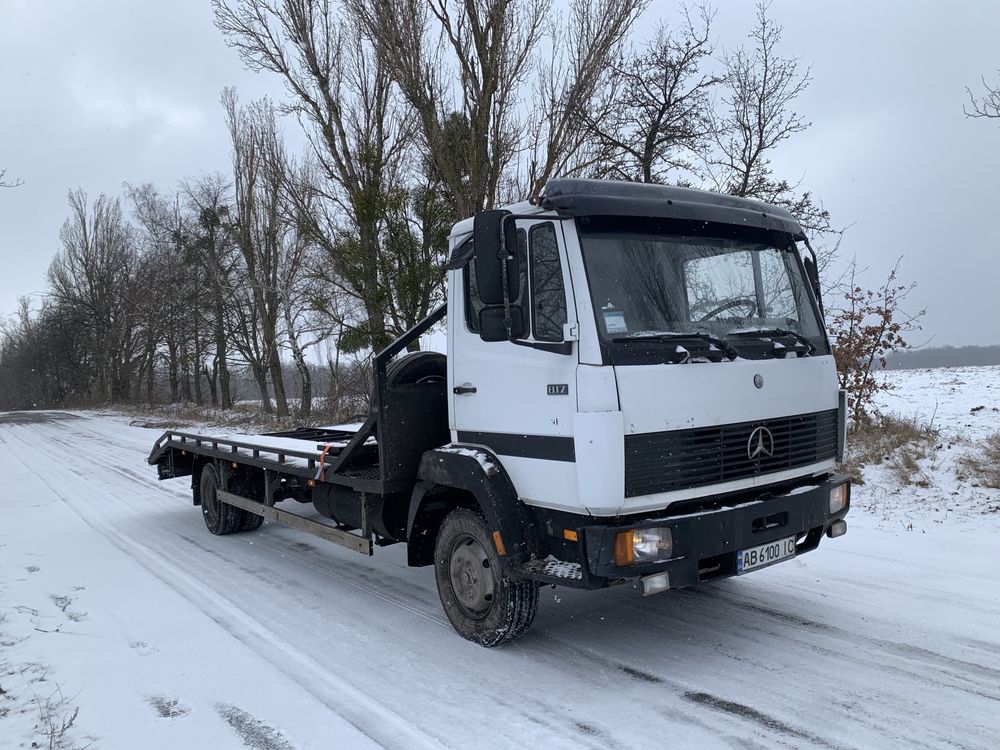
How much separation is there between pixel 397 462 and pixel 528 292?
5.87 ft

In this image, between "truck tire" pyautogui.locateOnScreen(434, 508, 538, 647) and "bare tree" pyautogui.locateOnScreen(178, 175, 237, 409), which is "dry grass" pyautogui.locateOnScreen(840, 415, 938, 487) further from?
"bare tree" pyautogui.locateOnScreen(178, 175, 237, 409)

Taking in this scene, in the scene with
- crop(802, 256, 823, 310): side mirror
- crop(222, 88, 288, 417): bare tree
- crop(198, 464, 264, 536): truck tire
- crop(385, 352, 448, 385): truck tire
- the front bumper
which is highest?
crop(222, 88, 288, 417): bare tree

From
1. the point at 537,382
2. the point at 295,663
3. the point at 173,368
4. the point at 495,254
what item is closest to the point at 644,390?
the point at 537,382

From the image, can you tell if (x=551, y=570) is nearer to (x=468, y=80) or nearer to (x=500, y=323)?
(x=500, y=323)

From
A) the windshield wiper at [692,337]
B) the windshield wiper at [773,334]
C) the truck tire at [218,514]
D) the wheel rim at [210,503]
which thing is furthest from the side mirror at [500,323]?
the wheel rim at [210,503]

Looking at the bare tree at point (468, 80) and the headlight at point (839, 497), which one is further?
the bare tree at point (468, 80)

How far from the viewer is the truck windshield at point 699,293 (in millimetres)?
3920

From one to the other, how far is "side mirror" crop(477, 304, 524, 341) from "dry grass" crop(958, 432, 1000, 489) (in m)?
6.37

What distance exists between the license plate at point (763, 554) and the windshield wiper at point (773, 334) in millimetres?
1197

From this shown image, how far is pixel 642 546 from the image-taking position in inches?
145

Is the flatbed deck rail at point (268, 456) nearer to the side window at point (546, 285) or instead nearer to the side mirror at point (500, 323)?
the side mirror at point (500, 323)

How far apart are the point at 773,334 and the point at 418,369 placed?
249cm

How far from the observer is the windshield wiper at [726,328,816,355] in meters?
4.25

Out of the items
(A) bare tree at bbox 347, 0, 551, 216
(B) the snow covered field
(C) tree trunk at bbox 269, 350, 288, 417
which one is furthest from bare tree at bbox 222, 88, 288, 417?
(B) the snow covered field
